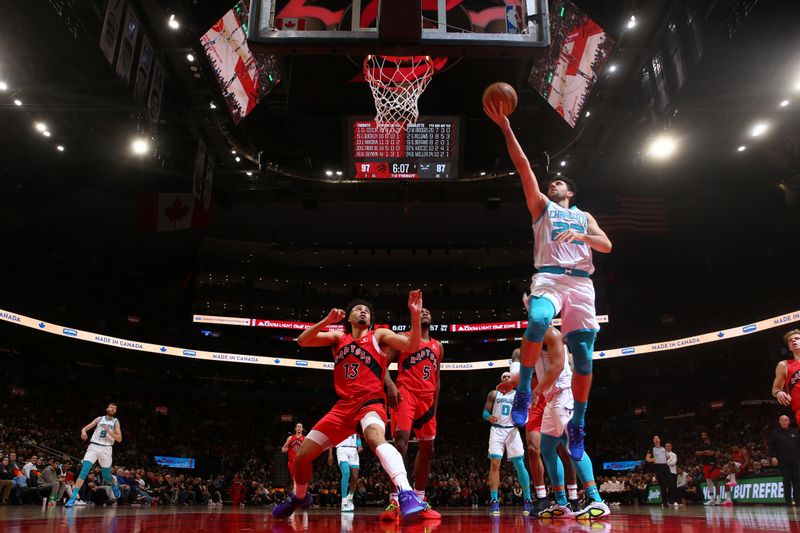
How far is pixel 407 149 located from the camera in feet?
50.5

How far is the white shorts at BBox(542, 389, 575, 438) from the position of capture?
19.4 feet

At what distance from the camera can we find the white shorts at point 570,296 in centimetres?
481

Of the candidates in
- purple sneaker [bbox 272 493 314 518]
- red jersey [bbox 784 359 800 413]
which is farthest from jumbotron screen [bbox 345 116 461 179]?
purple sneaker [bbox 272 493 314 518]

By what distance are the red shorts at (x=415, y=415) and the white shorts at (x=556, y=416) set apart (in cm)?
Result: 163

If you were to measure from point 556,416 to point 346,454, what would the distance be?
6230mm

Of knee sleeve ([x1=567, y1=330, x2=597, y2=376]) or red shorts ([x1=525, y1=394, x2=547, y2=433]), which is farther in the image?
red shorts ([x1=525, y1=394, x2=547, y2=433])

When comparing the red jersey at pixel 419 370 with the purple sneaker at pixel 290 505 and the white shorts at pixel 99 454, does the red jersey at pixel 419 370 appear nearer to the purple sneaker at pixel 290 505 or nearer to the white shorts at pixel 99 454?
the purple sneaker at pixel 290 505

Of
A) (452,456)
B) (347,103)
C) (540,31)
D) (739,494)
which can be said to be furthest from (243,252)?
(540,31)

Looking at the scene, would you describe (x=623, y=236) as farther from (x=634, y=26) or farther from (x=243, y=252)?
(x=243, y=252)

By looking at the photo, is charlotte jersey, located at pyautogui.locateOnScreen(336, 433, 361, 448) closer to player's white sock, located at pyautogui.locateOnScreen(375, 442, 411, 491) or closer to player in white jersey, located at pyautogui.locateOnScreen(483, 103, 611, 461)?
player's white sock, located at pyautogui.locateOnScreen(375, 442, 411, 491)

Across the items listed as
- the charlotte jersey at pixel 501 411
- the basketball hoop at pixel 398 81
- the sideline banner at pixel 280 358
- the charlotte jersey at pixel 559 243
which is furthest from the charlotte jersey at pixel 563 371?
the sideline banner at pixel 280 358

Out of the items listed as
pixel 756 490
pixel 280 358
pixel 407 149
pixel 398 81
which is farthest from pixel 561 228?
pixel 280 358

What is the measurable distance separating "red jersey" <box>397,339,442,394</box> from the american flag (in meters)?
13.9

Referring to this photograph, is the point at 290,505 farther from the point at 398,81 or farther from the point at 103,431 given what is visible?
the point at 398,81
